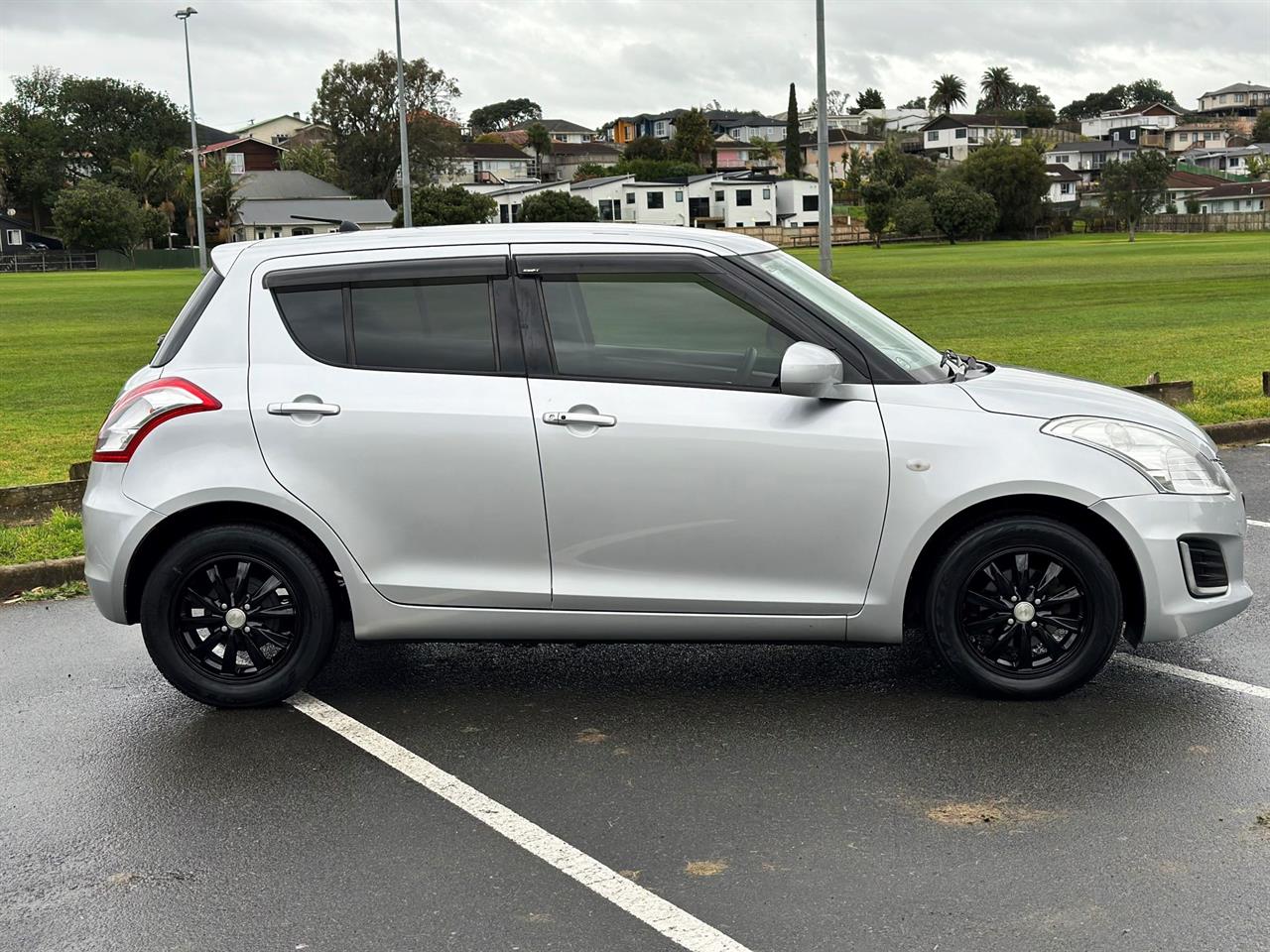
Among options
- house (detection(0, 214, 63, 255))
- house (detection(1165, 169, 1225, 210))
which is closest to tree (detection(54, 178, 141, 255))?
house (detection(0, 214, 63, 255))

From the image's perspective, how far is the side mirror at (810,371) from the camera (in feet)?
16.0

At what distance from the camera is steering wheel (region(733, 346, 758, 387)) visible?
201 inches

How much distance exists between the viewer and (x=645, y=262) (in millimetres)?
5227

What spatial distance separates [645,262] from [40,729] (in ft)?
9.33

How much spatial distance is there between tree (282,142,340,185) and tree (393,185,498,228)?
28.6 meters

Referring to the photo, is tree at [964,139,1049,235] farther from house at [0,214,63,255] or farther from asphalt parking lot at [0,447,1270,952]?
asphalt parking lot at [0,447,1270,952]

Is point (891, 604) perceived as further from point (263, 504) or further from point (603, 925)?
point (263, 504)

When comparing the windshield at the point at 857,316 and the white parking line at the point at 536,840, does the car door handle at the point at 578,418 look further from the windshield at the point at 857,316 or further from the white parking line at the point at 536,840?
the white parking line at the point at 536,840

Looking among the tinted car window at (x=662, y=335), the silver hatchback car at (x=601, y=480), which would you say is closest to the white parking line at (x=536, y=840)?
the silver hatchback car at (x=601, y=480)

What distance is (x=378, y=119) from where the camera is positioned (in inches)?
4454

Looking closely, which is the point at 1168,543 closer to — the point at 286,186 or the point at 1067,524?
the point at 1067,524

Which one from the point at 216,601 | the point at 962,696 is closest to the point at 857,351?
the point at 962,696

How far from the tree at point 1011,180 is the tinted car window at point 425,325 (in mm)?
100220

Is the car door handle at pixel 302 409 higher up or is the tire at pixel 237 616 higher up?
the car door handle at pixel 302 409
